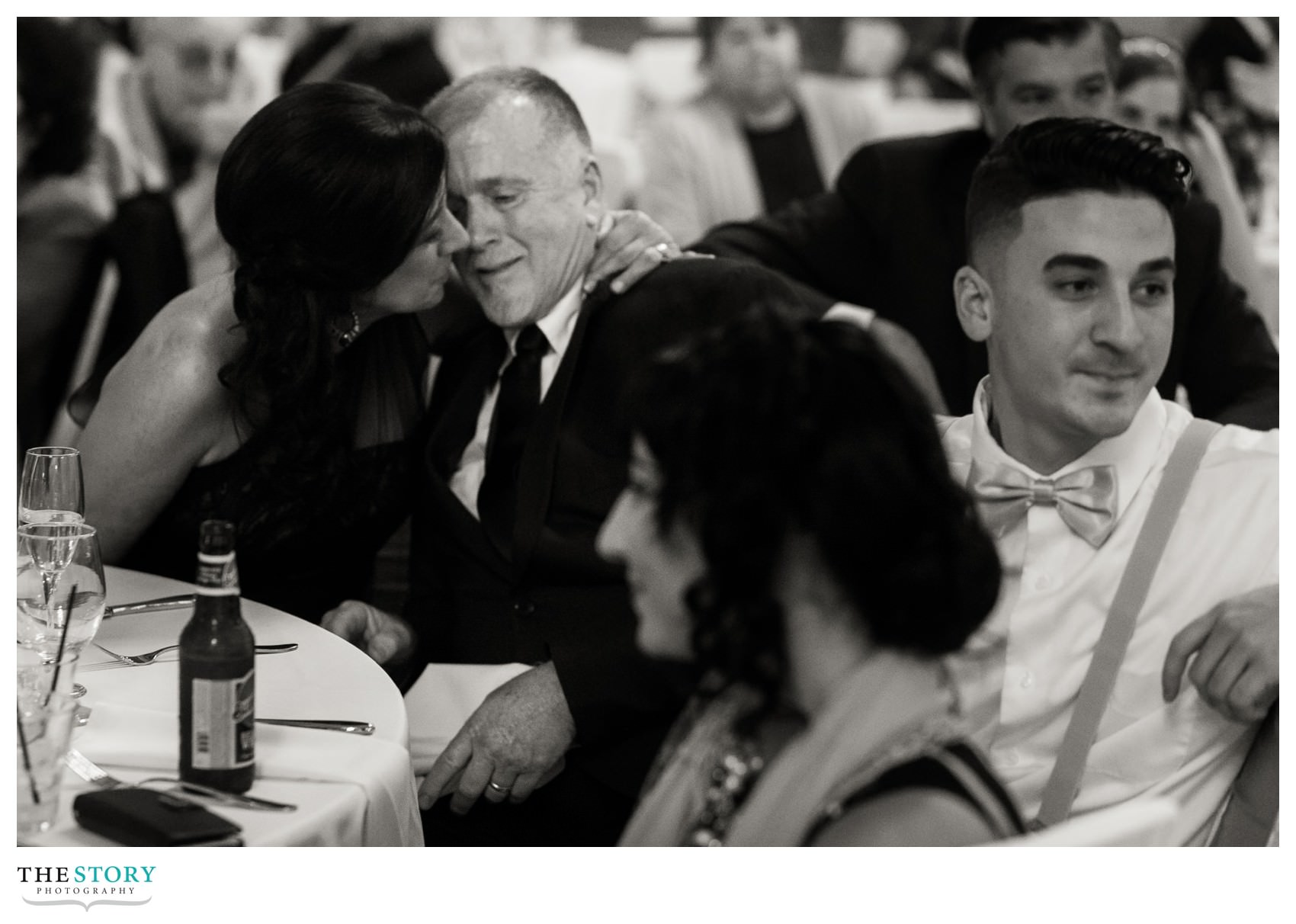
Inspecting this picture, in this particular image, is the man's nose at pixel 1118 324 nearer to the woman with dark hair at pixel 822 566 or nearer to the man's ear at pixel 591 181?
the woman with dark hair at pixel 822 566

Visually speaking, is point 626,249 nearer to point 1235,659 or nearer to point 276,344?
point 276,344

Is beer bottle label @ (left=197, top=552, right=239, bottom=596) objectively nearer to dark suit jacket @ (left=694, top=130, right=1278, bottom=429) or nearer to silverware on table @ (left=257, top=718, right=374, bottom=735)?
silverware on table @ (left=257, top=718, right=374, bottom=735)

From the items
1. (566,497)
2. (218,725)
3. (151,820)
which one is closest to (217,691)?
(218,725)

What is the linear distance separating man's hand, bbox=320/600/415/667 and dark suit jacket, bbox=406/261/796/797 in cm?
10

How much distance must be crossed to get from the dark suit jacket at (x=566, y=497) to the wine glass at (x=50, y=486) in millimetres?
625

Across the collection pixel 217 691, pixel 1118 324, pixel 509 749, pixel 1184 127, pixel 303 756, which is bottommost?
pixel 509 749

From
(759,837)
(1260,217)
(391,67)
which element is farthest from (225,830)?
(1260,217)

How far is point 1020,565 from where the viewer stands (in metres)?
2.03

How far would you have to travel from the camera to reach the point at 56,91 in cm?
324

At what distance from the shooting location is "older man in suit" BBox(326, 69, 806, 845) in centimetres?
226

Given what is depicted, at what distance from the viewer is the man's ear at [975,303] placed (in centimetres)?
210

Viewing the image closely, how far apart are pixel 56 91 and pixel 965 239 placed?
217 cm

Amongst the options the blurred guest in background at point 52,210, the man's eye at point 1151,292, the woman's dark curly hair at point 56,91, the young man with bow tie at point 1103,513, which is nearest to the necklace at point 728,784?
the young man with bow tie at point 1103,513
